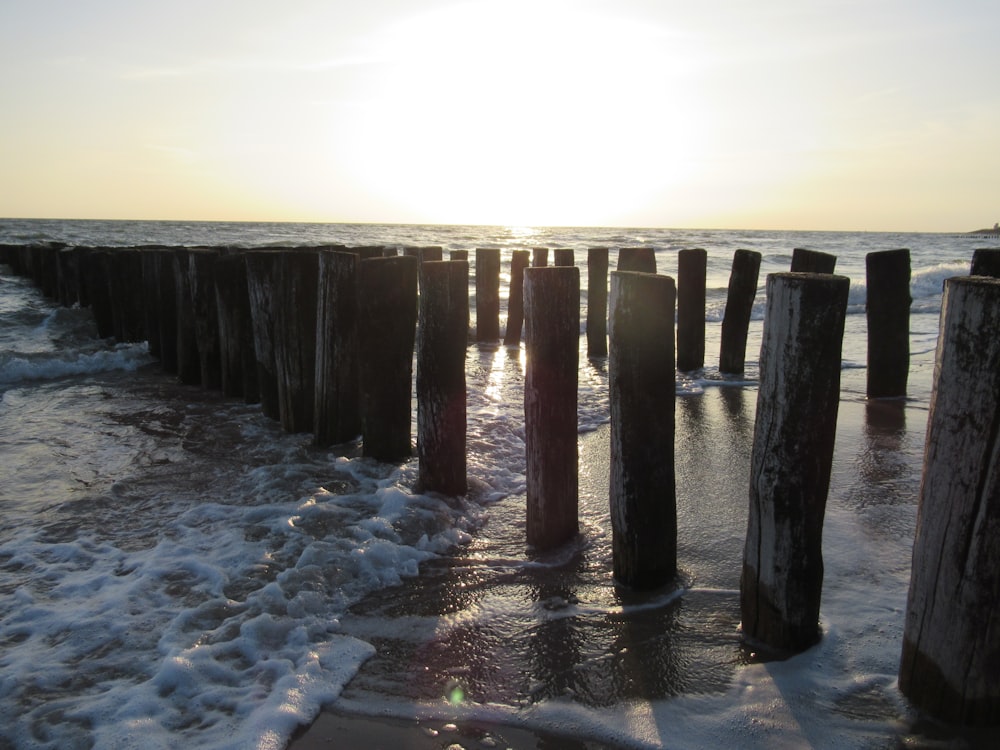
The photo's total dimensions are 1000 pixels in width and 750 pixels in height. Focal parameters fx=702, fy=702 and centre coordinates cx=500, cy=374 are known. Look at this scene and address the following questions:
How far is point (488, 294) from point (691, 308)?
3.54m

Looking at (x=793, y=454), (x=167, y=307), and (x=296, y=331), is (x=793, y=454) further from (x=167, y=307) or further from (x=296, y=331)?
(x=167, y=307)

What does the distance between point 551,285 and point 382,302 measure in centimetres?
160

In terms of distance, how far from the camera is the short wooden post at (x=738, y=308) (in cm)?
789

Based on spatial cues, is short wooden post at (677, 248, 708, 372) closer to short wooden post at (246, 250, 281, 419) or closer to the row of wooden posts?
the row of wooden posts

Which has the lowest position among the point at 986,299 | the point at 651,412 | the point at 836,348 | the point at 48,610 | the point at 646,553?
the point at 48,610

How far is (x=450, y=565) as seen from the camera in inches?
146

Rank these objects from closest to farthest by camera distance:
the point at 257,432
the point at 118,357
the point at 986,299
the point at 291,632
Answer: the point at 986,299
the point at 291,632
the point at 257,432
the point at 118,357

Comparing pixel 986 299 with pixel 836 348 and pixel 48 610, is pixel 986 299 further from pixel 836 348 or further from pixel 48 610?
pixel 48 610

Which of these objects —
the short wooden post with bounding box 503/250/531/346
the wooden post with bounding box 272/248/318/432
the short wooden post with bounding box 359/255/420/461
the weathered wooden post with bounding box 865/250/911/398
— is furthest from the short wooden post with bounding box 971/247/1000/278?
the short wooden post with bounding box 503/250/531/346

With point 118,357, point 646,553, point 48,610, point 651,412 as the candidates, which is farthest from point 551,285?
point 118,357

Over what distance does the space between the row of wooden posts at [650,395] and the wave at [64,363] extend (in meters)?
2.12

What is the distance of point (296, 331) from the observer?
561 centimetres

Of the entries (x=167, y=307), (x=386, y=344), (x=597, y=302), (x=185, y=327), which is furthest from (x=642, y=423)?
(x=167, y=307)

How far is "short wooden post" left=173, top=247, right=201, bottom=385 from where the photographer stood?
23.9 ft
